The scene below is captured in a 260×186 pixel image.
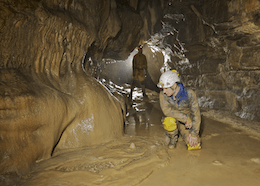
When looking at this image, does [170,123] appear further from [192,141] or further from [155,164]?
[155,164]

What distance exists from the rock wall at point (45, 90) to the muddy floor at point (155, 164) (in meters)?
0.26

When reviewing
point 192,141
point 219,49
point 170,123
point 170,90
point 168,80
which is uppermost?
point 219,49

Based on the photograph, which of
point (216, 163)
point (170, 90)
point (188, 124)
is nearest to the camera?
point (216, 163)

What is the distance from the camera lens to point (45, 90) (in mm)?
2777

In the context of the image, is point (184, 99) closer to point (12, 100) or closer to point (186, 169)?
point (186, 169)

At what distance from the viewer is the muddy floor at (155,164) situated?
195 cm

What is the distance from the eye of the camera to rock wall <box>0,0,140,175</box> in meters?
2.30

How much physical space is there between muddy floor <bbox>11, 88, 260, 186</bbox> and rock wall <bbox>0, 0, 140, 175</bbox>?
26 centimetres

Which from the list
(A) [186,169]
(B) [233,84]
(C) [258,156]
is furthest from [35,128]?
(B) [233,84]

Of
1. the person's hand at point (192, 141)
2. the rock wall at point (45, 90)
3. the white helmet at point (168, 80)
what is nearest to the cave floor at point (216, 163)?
the person's hand at point (192, 141)

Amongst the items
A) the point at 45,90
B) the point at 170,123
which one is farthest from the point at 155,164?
the point at 45,90

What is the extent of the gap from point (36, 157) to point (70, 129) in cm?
72

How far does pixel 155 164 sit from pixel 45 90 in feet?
6.14

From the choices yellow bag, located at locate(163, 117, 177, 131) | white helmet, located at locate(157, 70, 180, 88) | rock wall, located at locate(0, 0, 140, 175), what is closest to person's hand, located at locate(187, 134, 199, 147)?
yellow bag, located at locate(163, 117, 177, 131)
